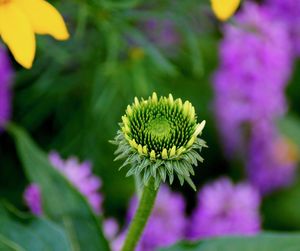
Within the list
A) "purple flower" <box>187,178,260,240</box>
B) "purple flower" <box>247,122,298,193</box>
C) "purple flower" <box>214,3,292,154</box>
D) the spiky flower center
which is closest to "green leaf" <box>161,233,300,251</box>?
the spiky flower center

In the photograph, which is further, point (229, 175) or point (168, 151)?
point (229, 175)

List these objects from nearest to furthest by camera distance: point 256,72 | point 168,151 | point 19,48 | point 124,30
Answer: point 168,151
point 19,48
point 124,30
point 256,72

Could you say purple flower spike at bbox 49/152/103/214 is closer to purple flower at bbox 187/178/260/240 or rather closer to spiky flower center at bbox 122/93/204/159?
purple flower at bbox 187/178/260/240

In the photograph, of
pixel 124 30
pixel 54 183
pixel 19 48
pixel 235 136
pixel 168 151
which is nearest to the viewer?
pixel 168 151

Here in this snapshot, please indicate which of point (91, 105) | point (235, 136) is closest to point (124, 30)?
point (91, 105)

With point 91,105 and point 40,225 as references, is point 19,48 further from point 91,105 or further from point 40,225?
point 91,105

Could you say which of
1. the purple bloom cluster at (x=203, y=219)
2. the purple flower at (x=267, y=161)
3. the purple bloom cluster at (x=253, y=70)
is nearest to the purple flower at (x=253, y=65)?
the purple bloom cluster at (x=253, y=70)

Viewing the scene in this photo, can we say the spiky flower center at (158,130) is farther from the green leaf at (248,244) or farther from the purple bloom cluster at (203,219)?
the purple bloom cluster at (203,219)

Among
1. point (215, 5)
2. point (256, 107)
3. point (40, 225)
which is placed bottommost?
point (40, 225)

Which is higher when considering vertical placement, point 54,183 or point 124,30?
point 124,30
